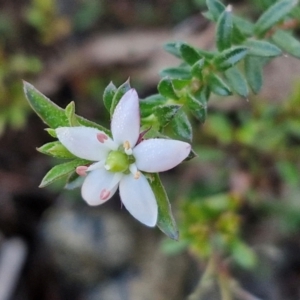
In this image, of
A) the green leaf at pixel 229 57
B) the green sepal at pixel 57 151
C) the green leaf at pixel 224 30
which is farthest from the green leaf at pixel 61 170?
the green leaf at pixel 224 30

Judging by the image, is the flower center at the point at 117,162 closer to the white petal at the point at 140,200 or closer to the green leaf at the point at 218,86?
the white petal at the point at 140,200

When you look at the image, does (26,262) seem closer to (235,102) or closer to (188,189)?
(188,189)

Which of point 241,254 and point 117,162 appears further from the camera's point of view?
point 241,254

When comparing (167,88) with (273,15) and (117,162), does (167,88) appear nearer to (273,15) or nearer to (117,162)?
(117,162)

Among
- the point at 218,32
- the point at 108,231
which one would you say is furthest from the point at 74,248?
the point at 218,32

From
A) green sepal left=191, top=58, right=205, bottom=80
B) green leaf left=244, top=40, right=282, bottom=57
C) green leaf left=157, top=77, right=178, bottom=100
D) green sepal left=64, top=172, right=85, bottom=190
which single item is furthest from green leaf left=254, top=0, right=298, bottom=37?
green sepal left=64, top=172, right=85, bottom=190

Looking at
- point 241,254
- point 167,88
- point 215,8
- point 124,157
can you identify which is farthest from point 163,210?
point 241,254

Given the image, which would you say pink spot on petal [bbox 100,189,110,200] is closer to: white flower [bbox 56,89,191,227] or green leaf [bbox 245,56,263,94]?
white flower [bbox 56,89,191,227]
